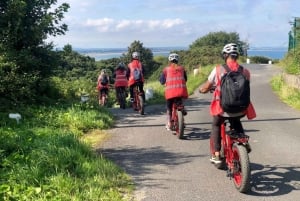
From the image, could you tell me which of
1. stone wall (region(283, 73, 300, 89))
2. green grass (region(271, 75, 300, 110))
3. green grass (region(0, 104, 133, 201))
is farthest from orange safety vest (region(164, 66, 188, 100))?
stone wall (region(283, 73, 300, 89))

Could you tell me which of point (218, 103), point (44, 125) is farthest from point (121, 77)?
point (218, 103)

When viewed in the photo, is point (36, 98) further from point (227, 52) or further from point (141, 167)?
point (227, 52)

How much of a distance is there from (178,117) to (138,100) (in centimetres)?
439

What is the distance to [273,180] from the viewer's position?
671 centimetres

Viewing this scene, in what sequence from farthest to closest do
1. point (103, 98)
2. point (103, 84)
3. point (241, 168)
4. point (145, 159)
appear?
1. point (103, 84)
2. point (103, 98)
3. point (145, 159)
4. point (241, 168)

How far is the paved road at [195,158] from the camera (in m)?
6.22

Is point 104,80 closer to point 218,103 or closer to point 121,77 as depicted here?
point 121,77

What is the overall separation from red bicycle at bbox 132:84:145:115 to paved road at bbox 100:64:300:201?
405 millimetres

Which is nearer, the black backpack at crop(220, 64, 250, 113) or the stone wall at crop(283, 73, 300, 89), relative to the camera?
the black backpack at crop(220, 64, 250, 113)

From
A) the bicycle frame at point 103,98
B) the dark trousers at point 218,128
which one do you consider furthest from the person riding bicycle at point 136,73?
the dark trousers at point 218,128

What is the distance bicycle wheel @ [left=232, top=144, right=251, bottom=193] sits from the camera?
5.99 m

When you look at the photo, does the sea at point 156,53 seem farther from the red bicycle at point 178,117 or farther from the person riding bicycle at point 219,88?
the person riding bicycle at point 219,88

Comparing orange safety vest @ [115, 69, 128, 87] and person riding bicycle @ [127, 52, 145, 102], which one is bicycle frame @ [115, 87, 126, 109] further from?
person riding bicycle @ [127, 52, 145, 102]

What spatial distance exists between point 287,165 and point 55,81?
8.82m
